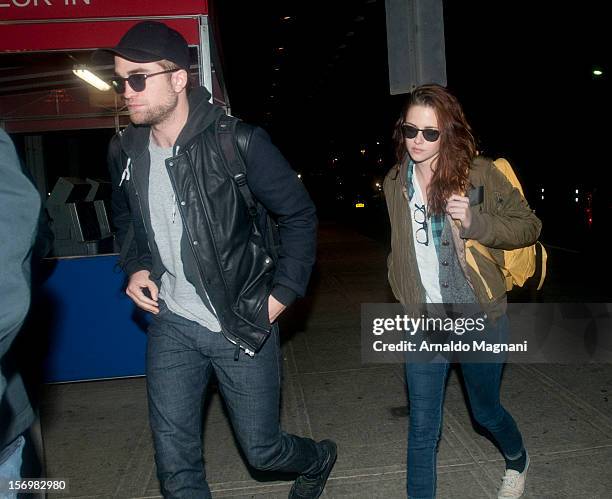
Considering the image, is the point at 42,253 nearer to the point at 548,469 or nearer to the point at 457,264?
the point at 457,264

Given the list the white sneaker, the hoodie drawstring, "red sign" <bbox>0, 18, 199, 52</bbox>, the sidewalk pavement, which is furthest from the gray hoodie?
"red sign" <bbox>0, 18, 199, 52</bbox>

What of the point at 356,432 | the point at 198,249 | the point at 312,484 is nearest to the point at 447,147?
the point at 198,249

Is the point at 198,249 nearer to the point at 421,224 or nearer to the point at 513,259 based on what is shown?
the point at 421,224

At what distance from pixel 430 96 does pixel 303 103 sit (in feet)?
204

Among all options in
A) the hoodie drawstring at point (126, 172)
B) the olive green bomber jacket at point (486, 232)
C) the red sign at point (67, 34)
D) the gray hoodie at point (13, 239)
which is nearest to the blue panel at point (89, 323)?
the red sign at point (67, 34)

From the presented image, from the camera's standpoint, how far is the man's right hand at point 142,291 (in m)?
2.91

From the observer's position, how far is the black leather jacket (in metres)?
2.73

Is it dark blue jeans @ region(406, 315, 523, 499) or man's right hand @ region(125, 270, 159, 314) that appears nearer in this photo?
man's right hand @ region(125, 270, 159, 314)

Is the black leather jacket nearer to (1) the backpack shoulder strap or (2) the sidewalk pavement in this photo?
(1) the backpack shoulder strap

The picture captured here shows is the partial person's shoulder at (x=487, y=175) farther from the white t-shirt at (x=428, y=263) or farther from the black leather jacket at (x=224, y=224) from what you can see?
the black leather jacket at (x=224, y=224)

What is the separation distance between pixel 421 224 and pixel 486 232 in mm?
333

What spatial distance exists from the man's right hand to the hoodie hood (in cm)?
53

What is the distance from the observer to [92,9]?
5.04 metres

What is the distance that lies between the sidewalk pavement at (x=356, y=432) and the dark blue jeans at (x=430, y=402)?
64 cm
